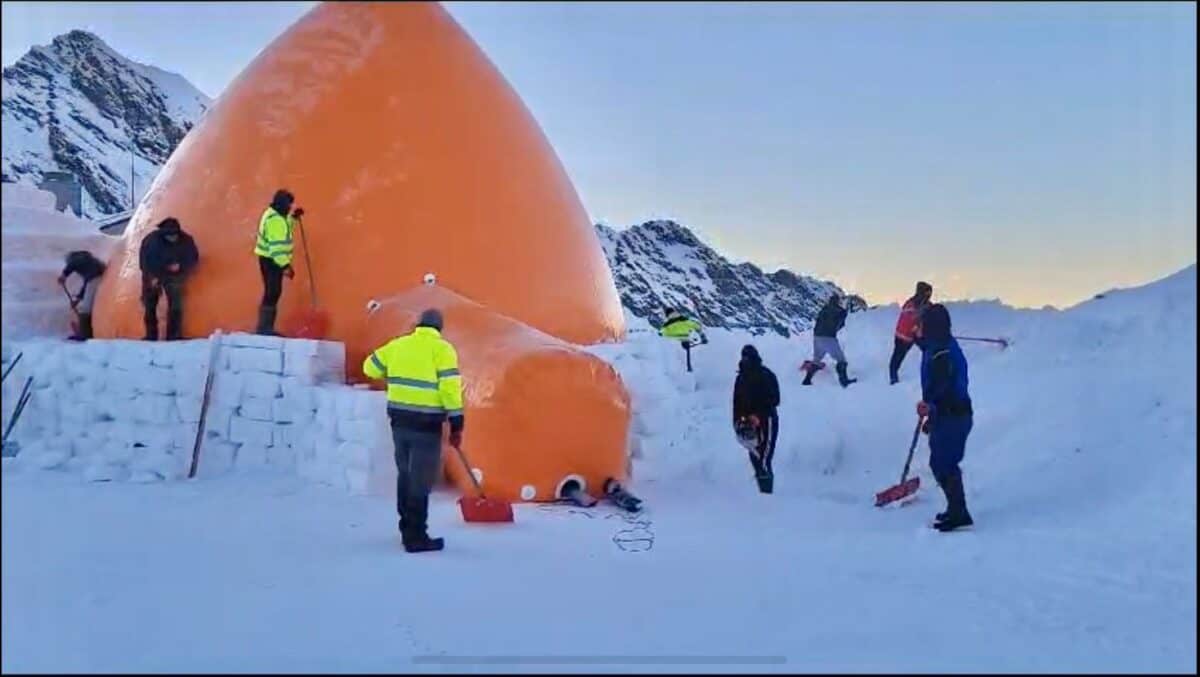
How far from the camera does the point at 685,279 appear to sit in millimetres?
59250

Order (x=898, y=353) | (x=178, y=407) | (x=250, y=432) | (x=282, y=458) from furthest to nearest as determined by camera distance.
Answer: (x=898, y=353)
(x=178, y=407)
(x=250, y=432)
(x=282, y=458)

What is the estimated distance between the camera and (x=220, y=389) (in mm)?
7781

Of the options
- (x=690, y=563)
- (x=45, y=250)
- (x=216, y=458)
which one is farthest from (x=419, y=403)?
(x=45, y=250)

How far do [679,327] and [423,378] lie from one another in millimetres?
9175

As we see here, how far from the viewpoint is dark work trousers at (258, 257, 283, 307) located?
809 cm

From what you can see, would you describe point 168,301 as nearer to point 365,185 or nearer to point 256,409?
A: point 256,409

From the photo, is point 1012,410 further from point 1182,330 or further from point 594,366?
point 594,366

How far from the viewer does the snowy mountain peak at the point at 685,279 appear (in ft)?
144

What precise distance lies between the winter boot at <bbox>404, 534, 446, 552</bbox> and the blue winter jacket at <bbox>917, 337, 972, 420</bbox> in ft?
9.05

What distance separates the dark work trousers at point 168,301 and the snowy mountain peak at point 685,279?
89.5 ft

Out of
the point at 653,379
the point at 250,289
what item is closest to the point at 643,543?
the point at 653,379

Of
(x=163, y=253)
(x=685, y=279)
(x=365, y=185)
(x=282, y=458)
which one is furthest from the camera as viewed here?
(x=685, y=279)

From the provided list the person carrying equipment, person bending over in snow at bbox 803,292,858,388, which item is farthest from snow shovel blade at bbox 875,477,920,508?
the person carrying equipment

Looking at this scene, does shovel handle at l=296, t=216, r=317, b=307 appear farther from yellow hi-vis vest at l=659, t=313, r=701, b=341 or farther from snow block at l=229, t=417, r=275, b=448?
yellow hi-vis vest at l=659, t=313, r=701, b=341
